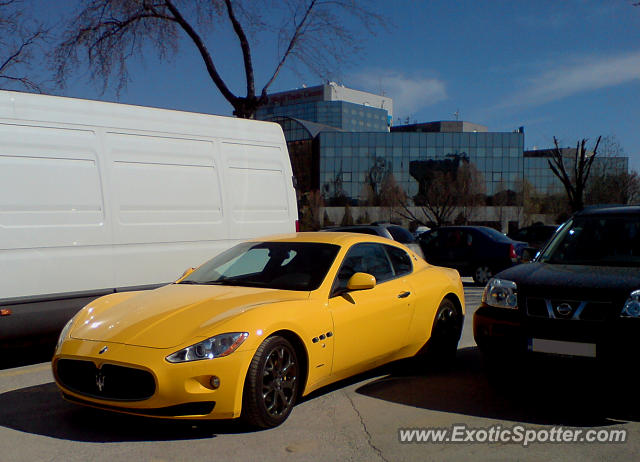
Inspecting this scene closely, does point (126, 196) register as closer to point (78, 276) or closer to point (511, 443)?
point (78, 276)

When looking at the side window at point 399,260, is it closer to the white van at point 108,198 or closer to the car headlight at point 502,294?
the car headlight at point 502,294

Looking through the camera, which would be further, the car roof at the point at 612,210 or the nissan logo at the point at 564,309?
the car roof at the point at 612,210

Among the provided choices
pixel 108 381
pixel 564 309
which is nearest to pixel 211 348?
pixel 108 381

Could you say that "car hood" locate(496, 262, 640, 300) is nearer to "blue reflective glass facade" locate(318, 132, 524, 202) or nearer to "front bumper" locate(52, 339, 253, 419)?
"front bumper" locate(52, 339, 253, 419)

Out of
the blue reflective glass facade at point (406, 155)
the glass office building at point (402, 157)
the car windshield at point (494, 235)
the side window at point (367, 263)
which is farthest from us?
the blue reflective glass facade at point (406, 155)

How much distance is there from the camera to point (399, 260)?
630 centimetres

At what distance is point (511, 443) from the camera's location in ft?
14.1

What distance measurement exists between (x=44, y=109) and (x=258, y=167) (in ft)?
9.41

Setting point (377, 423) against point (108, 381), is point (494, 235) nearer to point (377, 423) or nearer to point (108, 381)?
point (377, 423)

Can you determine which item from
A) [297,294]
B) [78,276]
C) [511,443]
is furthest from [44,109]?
[511,443]

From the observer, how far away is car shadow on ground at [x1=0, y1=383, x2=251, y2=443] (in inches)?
171

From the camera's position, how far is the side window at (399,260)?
244 inches

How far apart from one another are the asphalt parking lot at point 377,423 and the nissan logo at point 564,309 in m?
0.36

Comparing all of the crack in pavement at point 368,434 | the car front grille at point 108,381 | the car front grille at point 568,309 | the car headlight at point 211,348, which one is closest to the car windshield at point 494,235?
the car front grille at point 568,309
